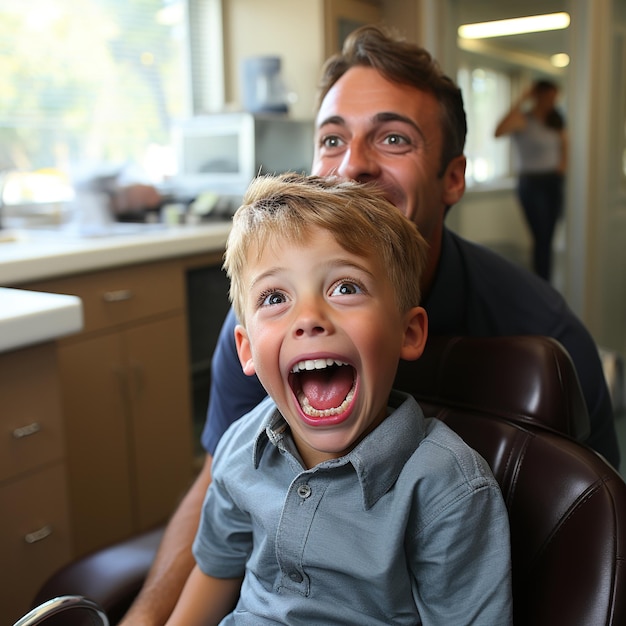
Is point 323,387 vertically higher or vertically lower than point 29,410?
higher

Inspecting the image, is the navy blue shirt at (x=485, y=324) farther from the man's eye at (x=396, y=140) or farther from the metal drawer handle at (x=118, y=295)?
the metal drawer handle at (x=118, y=295)

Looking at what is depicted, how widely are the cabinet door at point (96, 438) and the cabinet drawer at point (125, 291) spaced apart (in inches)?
2.8

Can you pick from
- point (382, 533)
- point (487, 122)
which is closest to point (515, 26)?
point (487, 122)

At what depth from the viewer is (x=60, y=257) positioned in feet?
6.92

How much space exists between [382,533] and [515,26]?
14.8 ft

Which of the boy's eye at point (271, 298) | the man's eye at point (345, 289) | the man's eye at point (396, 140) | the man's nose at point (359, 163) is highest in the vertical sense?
the man's eye at point (396, 140)

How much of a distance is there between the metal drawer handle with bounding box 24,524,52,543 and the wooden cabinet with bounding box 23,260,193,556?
2.28ft

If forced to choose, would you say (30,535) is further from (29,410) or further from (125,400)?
(125,400)

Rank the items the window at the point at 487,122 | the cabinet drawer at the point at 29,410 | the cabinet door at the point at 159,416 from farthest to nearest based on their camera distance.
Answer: the window at the point at 487,122
the cabinet door at the point at 159,416
the cabinet drawer at the point at 29,410

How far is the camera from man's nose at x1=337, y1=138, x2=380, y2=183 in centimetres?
128

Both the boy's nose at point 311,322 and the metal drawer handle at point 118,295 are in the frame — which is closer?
the boy's nose at point 311,322

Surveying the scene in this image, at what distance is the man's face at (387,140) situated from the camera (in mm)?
1316

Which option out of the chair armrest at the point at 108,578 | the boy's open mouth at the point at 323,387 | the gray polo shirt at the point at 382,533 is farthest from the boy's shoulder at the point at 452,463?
the chair armrest at the point at 108,578

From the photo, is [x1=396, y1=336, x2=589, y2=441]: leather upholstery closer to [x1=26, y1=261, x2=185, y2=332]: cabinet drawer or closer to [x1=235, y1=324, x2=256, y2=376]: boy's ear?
[x1=235, y1=324, x2=256, y2=376]: boy's ear
